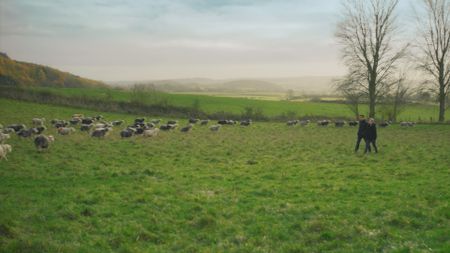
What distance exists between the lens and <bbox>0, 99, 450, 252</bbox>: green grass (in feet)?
28.7

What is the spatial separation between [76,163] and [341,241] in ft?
45.3

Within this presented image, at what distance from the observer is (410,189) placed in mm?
13461

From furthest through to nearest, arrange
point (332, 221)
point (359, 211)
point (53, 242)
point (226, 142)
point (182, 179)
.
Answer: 1. point (226, 142)
2. point (182, 179)
3. point (359, 211)
4. point (332, 221)
5. point (53, 242)

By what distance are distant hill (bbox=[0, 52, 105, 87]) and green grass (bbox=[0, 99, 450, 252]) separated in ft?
195

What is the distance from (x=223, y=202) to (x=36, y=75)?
87.3 m

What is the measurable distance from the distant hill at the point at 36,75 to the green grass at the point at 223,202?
5948cm

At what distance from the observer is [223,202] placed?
12.1 m

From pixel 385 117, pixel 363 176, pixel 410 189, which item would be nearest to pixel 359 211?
pixel 410 189

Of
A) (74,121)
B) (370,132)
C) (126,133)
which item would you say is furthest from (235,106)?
(370,132)

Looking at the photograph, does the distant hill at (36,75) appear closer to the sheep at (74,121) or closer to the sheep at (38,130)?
the sheep at (74,121)

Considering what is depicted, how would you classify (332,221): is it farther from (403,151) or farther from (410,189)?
(403,151)

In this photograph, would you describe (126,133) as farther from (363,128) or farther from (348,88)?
(348,88)

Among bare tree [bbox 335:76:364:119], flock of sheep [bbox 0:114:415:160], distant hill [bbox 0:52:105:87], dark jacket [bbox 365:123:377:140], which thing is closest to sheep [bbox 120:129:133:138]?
flock of sheep [bbox 0:114:415:160]

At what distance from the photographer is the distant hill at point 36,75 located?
77.2 m
